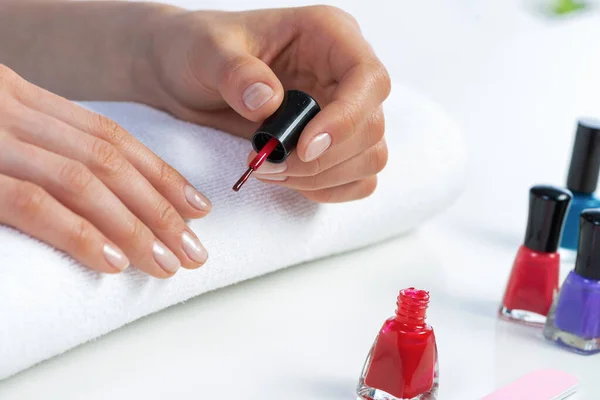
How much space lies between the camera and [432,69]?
2.01 m

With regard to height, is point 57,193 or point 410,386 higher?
point 57,193

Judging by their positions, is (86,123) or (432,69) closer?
(86,123)

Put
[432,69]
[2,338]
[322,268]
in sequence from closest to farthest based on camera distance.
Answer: [2,338], [322,268], [432,69]

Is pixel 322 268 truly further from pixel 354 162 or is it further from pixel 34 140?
pixel 34 140

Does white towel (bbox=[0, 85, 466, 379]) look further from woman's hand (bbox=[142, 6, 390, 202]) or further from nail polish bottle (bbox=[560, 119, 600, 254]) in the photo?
nail polish bottle (bbox=[560, 119, 600, 254])

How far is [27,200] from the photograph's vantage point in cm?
84

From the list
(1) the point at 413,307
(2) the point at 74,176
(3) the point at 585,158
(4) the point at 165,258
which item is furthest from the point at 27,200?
(3) the point at 585,158

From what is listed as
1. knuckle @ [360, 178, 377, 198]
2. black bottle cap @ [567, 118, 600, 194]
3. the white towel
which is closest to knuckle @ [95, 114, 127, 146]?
the white towel

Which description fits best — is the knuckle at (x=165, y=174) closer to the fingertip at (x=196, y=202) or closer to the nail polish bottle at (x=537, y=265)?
the fingertip at (x=196, y=202)

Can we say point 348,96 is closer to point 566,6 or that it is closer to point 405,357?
point 405,357

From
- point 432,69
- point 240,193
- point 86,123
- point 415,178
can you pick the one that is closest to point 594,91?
point 432,69

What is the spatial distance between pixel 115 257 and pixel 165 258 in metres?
0.06

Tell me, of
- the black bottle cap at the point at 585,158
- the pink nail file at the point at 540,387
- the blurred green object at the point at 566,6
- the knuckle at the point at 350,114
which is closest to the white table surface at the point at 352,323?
the pink nail file at the point at 540,387

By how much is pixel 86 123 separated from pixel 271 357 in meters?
Result: 0.31
